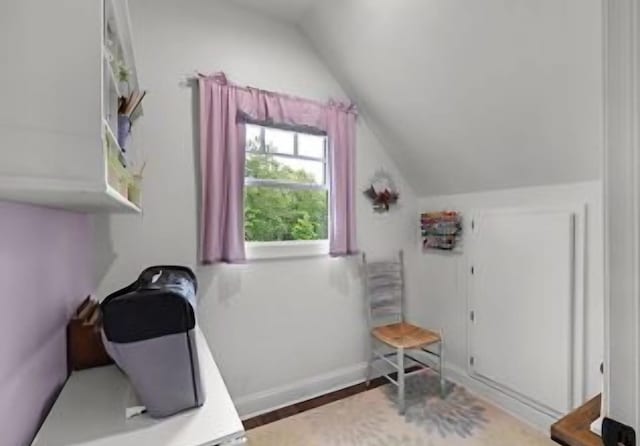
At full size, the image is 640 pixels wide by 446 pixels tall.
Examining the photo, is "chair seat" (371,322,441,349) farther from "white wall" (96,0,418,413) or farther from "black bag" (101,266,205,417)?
"black bag" (101,266,205,417)

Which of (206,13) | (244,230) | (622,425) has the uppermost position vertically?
(206,13)

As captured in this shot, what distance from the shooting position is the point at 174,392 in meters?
1.01

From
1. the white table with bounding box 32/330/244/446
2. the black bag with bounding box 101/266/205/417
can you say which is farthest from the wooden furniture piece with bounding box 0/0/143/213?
the white table with bounding box 32/330/244/446

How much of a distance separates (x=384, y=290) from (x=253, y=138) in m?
1.74

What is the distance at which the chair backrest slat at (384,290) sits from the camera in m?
2.93

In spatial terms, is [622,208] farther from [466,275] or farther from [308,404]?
[308,404]

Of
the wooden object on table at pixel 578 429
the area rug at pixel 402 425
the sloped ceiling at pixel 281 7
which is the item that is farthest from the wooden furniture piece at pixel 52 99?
the area rug at pixel 402 425

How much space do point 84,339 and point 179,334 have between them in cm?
74

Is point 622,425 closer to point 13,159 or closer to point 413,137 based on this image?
point 13,159

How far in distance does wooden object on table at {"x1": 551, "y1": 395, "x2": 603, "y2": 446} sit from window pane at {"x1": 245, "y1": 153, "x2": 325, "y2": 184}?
216cm

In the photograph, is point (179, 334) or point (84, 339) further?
point (84, 339)

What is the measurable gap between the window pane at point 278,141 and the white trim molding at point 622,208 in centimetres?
219

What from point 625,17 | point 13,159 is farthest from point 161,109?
point 625,17

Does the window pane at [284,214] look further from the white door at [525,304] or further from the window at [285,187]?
the white door at [525,304]
